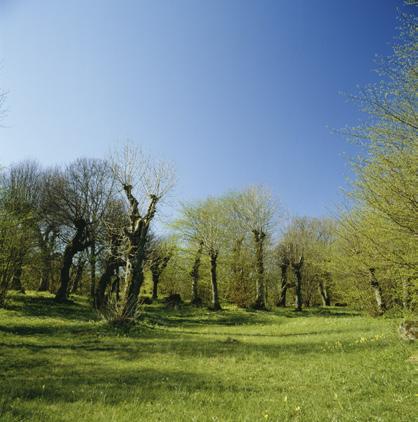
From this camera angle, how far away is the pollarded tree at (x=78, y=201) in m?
32.8

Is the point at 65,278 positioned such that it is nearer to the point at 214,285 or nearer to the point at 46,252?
→ the point at 46,252

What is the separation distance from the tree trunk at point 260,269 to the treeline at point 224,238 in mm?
122

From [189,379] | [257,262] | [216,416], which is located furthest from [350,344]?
[257,262]

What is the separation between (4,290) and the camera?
22125mm

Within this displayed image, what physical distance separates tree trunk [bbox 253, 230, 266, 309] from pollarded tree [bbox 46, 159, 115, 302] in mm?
16958

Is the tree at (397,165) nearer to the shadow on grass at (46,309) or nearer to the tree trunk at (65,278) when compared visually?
the shadow on grass at (46,309)

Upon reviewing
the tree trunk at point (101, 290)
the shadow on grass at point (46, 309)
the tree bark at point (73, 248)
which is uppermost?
the tree bark at point (73, 248)

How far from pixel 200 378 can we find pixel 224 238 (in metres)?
29.4

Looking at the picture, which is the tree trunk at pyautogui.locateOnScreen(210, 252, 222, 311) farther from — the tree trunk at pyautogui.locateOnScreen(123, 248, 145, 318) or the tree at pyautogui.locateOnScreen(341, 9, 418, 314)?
the tree at pyautogui.locateOnScreen(341, 9, 418, 314)

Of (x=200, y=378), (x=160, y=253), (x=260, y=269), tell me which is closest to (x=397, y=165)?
(x=200, y=378)

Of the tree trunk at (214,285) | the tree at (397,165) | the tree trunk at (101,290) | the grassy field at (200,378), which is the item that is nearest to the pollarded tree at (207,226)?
the tree trunk at (214,285)

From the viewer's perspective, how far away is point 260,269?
1421 inches

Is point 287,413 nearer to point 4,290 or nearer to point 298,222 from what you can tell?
point 4,290

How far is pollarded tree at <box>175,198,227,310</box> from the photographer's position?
1419 inches
